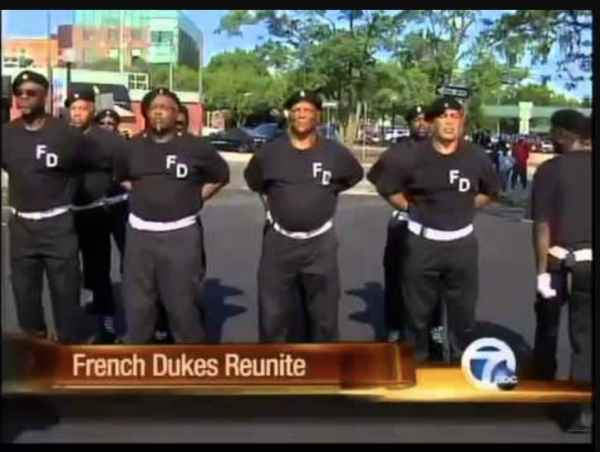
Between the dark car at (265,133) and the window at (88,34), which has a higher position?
the window at (88,34)

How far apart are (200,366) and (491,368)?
105cm

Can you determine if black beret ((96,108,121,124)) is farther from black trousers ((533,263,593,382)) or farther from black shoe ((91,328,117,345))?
black trousers ((533,263,593,382))

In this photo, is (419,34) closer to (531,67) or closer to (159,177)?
(531,67)

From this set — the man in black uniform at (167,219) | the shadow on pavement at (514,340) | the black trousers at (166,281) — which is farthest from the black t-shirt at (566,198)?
the black trousers at (166,281)

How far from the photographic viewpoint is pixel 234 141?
4.01 meters

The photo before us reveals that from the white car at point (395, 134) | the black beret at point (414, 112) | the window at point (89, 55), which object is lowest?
the white car at point (395, 134)

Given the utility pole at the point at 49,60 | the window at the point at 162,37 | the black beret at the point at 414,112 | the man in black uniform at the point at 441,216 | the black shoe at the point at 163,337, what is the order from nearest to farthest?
the utility pole at the point at 49,60 → the window at the point at 162,37 → the black beret at the point at 414,112 → the man in black uniform at the point at 441,216 → the black shoe at the point at 163,337

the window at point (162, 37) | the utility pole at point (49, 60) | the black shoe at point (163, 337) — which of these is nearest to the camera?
the utility pole at point (49, 60)

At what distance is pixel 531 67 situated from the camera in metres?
3.92

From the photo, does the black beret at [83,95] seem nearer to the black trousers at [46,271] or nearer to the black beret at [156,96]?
the black beret at [156,96]

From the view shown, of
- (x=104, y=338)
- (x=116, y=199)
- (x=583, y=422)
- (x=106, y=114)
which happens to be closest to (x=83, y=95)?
(x=106, y=114)

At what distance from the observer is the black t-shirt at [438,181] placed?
4.05 meters

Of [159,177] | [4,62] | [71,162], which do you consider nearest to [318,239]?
[159,177]

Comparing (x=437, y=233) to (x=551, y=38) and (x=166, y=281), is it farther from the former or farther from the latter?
(x=166, y=281)
